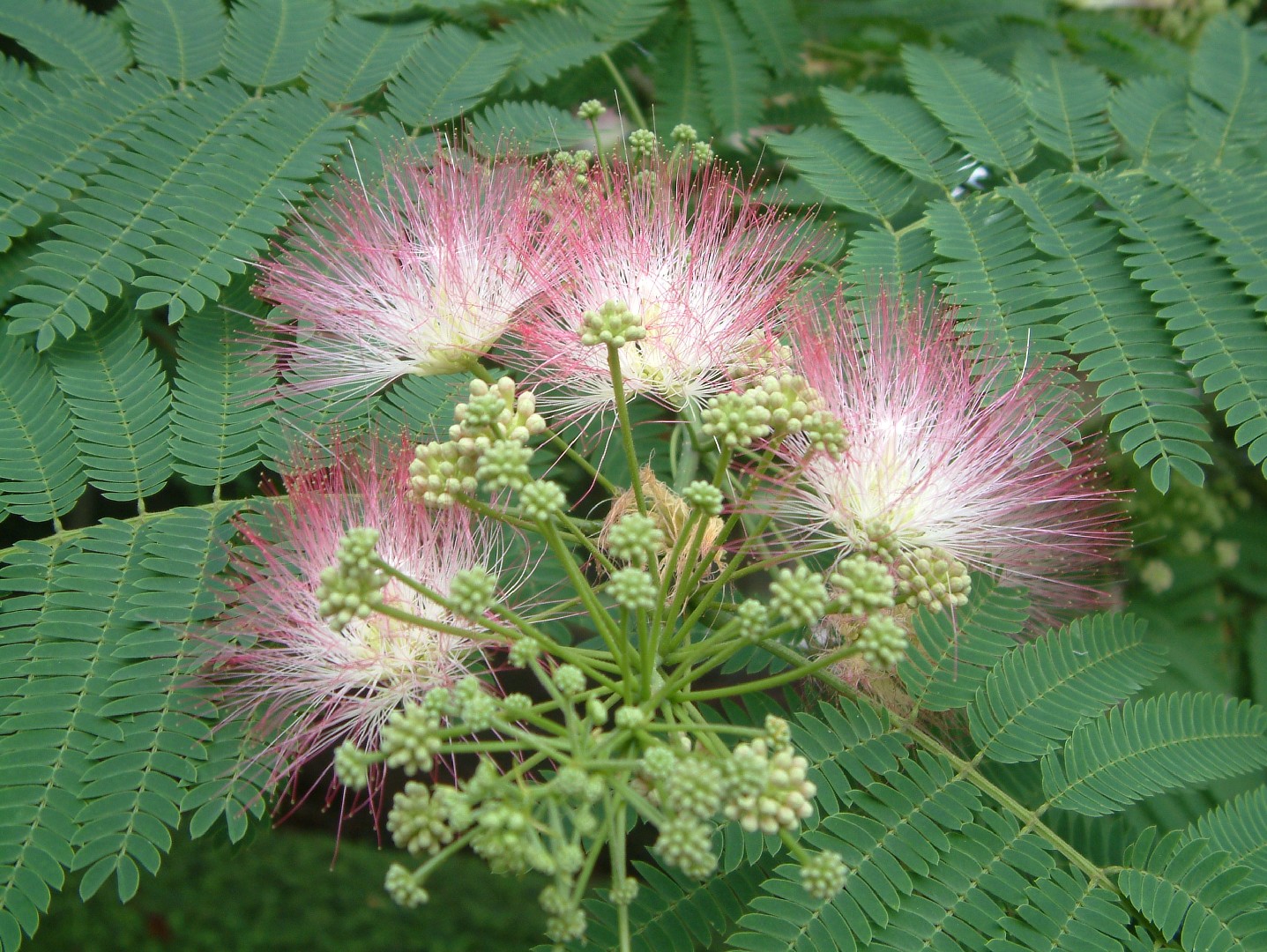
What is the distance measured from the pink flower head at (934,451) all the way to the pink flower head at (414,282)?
81 cm

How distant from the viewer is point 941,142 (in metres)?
3.05

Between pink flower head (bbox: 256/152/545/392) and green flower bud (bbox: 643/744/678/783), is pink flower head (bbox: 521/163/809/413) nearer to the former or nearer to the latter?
pink flower head (bbox: 256/152/545/392)

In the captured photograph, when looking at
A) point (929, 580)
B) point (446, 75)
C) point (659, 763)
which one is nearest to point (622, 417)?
point (659, 763)

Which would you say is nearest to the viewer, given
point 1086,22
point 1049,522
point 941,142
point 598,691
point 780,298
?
point 598,691

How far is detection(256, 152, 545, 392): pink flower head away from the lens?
8.13 feet

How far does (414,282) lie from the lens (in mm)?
2504

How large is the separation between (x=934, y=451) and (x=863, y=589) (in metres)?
0.63

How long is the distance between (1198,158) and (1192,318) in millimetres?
879

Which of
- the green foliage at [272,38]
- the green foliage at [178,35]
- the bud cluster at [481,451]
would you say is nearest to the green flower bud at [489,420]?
the bud cluster at [481,451]

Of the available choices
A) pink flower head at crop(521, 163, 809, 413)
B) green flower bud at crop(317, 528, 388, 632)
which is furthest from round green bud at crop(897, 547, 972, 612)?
green flower bud at crop(317, 528, 388, 632)

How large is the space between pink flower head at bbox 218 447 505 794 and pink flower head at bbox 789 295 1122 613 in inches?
33.8

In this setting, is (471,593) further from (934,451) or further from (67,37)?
(67,37)

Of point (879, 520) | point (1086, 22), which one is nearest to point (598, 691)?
point (879, 520)

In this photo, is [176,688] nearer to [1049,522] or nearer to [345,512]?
[345,512]
